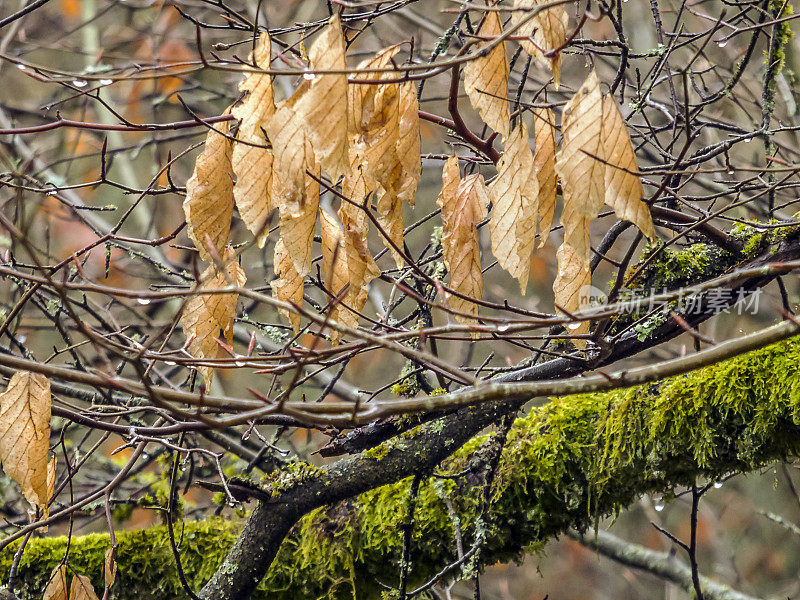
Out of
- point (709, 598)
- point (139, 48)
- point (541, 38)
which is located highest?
point (139, 48)

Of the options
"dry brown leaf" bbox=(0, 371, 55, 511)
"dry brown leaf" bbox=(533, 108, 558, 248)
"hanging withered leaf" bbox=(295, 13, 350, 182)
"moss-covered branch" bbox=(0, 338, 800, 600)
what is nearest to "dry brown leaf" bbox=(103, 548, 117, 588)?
"moss-covered branch" bbox=(0, 338, 800, 600)

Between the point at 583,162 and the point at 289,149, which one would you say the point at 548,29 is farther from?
the point at 289,149

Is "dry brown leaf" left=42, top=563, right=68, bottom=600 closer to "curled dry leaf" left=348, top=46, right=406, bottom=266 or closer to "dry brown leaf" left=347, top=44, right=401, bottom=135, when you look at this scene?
"curled dry leaf" left=348, top=46, right=406, bottom=266

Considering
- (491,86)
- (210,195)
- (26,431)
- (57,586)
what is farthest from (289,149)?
(57,586)

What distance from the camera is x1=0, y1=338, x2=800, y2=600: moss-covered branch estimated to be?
5.89 feet

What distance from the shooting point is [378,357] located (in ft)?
24.6

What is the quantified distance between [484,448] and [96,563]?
1322mm

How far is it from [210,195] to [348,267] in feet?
0.97

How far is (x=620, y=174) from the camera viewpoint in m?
1.17

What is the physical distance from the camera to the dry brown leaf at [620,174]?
115 cm

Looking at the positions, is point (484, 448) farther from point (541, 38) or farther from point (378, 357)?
point (378, 357)

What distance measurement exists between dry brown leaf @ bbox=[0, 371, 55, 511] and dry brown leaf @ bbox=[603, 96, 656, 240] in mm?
1117

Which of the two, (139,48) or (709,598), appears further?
(139,48)

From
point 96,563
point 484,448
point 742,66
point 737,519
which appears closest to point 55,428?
point 96,563
